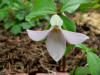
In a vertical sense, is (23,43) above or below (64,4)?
below

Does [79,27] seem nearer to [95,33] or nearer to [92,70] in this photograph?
[95,33]

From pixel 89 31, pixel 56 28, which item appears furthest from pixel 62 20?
pixel 89 31

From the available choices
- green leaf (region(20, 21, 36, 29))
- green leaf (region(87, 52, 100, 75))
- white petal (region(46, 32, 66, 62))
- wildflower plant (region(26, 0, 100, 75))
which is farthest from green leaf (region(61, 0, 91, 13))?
green leaf (region(20, 21, 36, 29))

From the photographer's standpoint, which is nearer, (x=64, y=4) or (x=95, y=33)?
(x=64, y=4)

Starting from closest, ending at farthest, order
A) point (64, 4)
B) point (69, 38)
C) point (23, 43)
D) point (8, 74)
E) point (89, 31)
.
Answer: point (69, 38)
point (64, 4)
point (8, 74)
point (23, 43)
point (89, 31)

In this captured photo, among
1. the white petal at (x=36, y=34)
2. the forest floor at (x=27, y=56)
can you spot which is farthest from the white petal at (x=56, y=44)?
the forest floor at (x=27, y=56)

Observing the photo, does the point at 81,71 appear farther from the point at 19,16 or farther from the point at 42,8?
the point at 19,16

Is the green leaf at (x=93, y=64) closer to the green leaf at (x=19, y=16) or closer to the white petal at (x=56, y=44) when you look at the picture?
the white petal at (x=56, y=44)

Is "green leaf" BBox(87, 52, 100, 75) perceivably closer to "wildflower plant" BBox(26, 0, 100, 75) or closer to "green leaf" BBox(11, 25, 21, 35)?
"wildflower plant" BBox(26, 0, 100, 75)
